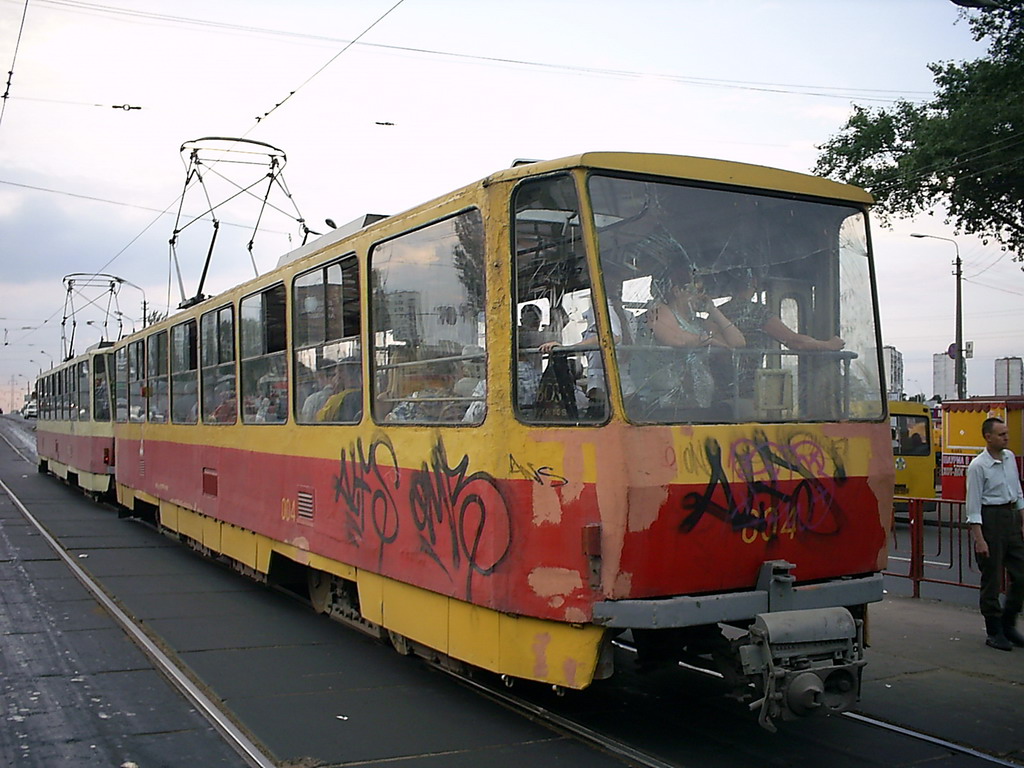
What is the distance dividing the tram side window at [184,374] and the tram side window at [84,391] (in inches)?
310

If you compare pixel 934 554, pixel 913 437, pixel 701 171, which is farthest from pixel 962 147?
pixel 701 171

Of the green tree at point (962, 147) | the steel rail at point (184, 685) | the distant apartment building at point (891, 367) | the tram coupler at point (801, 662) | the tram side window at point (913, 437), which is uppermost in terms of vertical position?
the green tree at point (962, 147)

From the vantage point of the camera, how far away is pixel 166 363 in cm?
1327

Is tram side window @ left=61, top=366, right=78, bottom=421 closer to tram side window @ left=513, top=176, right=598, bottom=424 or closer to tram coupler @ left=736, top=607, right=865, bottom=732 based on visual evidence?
tram side window @ left=513, top=176, right=598, bottom=424

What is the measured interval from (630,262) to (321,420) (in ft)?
10.6

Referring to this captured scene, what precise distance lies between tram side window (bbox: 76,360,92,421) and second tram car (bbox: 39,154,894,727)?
583 inches

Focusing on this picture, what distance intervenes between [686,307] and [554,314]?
71 cm

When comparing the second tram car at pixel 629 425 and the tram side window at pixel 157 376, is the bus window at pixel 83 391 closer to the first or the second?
the tram side window at pixel 157 376

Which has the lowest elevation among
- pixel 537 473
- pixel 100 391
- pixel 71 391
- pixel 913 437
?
pixel 913 437

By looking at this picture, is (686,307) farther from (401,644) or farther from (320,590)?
(320,590)

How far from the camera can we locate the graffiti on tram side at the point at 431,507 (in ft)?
18.4

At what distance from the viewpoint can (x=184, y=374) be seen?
1233 cm

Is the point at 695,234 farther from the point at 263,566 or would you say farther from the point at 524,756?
the point at 263,566

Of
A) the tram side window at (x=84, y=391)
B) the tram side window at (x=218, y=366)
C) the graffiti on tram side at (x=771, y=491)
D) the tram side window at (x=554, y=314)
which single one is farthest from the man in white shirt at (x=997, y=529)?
the tram side window at (x=84, y=391)
